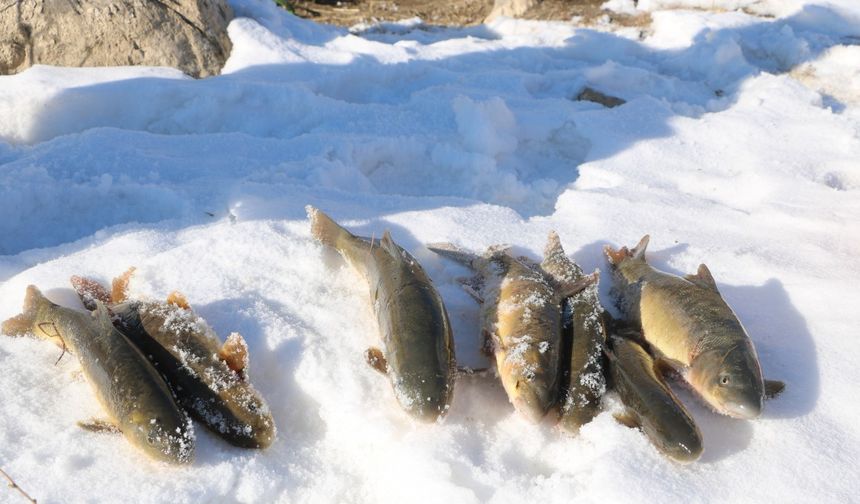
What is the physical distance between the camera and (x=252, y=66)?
714 centimetres

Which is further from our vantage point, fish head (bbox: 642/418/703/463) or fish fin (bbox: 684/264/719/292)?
fish fin (bbox: 684/264/719/292)

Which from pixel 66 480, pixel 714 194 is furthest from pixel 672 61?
pixel 66 480

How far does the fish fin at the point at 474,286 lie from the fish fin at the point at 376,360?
30.8 inches

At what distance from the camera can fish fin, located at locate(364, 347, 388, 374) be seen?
3.25 meters

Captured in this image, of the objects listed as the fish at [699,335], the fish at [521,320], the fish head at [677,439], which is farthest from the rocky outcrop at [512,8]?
the fish head at [677,439]

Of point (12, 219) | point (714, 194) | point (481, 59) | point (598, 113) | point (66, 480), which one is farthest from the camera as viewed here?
point (481, 59)

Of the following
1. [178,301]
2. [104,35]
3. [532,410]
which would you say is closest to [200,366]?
[178,301]

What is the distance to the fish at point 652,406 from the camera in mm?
2941

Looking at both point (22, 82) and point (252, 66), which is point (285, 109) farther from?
point (22, 82)

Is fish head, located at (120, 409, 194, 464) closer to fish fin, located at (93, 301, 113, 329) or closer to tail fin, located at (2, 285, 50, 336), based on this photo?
fish fin, located at (93, 301, 113, 329)

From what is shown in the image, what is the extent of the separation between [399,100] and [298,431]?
451 cm

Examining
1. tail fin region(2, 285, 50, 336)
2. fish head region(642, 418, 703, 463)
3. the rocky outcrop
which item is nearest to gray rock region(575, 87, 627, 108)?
the rocky outcrop

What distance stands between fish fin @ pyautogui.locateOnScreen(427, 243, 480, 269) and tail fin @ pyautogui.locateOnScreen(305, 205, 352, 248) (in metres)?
0.55

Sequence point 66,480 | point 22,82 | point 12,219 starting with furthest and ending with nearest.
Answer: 1. point 22,82
2. point 12,219
3. point 66,480
